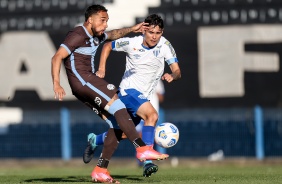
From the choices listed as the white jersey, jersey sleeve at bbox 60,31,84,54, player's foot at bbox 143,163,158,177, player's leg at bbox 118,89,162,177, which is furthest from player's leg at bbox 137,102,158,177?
jersey sleeve at bbox 60,31,84,54

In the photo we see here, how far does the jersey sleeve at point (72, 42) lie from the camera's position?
11742mm

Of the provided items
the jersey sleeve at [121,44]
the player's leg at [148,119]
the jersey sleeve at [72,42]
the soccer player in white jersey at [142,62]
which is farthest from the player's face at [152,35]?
the jersey sleeve at [72,42]

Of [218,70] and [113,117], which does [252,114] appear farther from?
[113,117]

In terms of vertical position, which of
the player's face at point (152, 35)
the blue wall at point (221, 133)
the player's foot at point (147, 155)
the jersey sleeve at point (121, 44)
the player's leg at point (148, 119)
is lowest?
the blue wall at point (221, 133)

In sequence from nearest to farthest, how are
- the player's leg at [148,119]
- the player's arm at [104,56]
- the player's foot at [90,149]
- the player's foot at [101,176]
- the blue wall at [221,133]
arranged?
the player's foot at [101,176] < the player's leg at [148,119] < the player's arm at [104,56] < the player's foot at [90,149] < the blue wall at [221,133]

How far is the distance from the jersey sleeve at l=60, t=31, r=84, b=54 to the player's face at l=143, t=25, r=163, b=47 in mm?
1469

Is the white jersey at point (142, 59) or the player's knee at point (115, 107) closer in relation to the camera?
the player's knee at point (115, 107)

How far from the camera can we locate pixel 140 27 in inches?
494

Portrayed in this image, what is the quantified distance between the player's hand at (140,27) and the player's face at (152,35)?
2.9 inches

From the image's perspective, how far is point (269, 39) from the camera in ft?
65.5

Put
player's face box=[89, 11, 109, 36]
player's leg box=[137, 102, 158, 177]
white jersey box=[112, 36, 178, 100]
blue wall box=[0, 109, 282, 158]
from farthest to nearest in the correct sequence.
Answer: blue wall box=[0, 109, 282, 158]
white jersey box=[112, 36, 178, 100]
player's leg box=[137, 102, 158, 177]
player's face box=[89, 11, 109, 36]

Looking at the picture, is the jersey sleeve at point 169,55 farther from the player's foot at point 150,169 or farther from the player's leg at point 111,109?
the player's foot at point 150,169

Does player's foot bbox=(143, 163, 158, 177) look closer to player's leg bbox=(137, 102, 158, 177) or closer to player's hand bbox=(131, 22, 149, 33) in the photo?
player's leg bbox=(137, 102, 158, 177)

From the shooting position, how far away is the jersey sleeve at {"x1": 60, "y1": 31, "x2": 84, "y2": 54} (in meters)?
11.7
